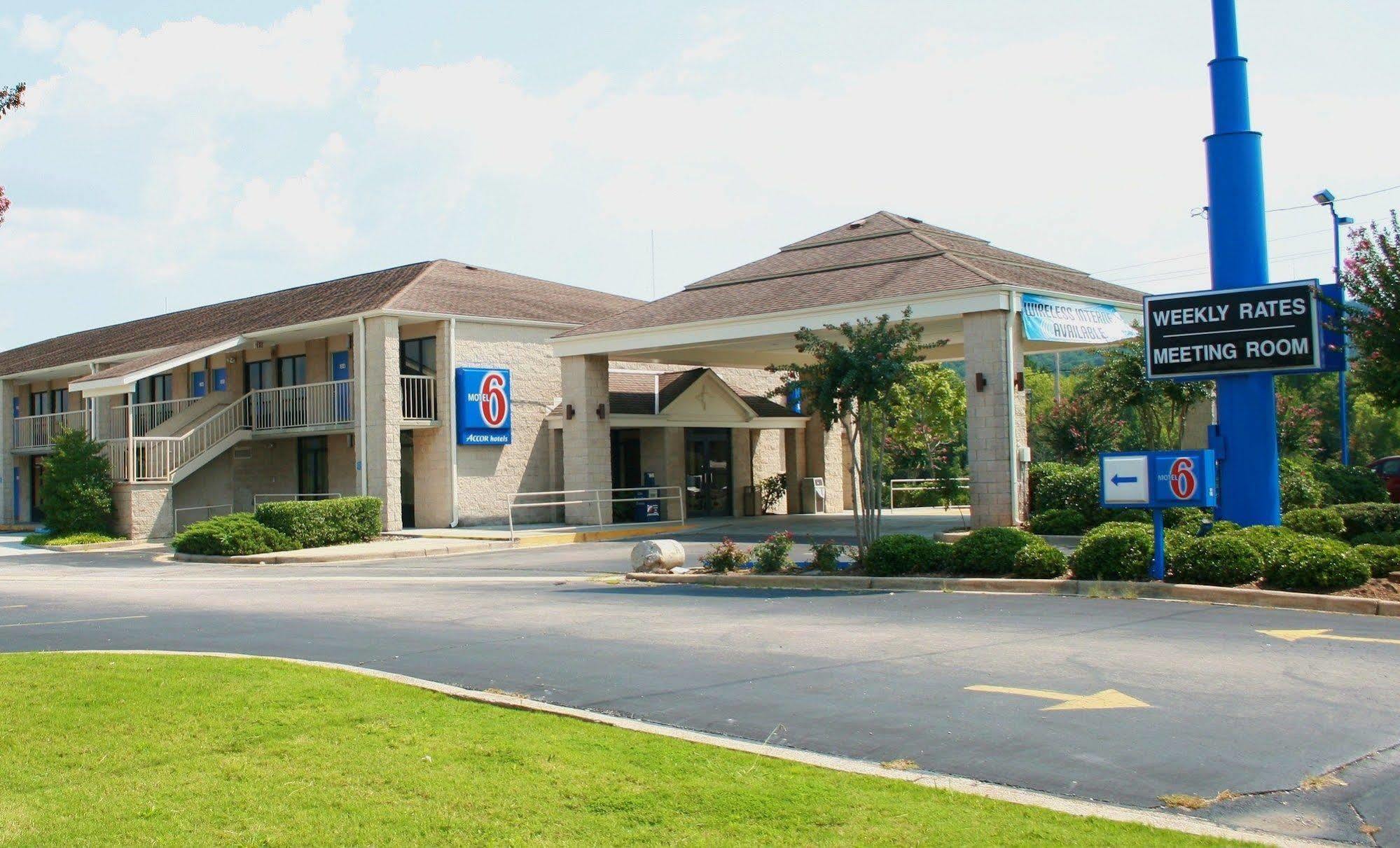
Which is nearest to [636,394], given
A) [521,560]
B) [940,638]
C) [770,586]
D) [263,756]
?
[521,560]

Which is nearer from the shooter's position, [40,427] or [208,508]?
[208,508]

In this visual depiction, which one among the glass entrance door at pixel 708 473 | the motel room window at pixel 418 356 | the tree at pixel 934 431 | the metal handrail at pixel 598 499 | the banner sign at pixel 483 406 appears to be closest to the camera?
the metal handrail at pixel 598 499

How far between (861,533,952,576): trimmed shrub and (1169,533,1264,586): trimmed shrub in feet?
9.73

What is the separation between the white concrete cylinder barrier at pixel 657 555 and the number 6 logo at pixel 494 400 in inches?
519

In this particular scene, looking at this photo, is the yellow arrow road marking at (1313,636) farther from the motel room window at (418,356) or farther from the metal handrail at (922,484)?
the metal handrail at (922,484)

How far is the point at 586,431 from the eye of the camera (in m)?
29.4

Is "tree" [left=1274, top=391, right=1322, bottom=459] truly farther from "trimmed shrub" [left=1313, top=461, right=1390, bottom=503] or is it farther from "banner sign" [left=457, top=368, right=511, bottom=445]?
"banner sign" [left=457, top=368, right=511, bottom=445]

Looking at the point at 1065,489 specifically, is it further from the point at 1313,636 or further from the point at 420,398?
the point at 420,398

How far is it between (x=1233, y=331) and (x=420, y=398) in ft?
65.9

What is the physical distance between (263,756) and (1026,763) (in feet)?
13.7

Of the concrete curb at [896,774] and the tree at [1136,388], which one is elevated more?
the tree at [1136,388]

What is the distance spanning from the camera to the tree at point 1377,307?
48.6ft

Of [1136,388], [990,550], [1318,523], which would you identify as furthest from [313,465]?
[1318,523]

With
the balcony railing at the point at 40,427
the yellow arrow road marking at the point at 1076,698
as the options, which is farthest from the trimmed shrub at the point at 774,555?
the balcony railing at the point at 40,427
